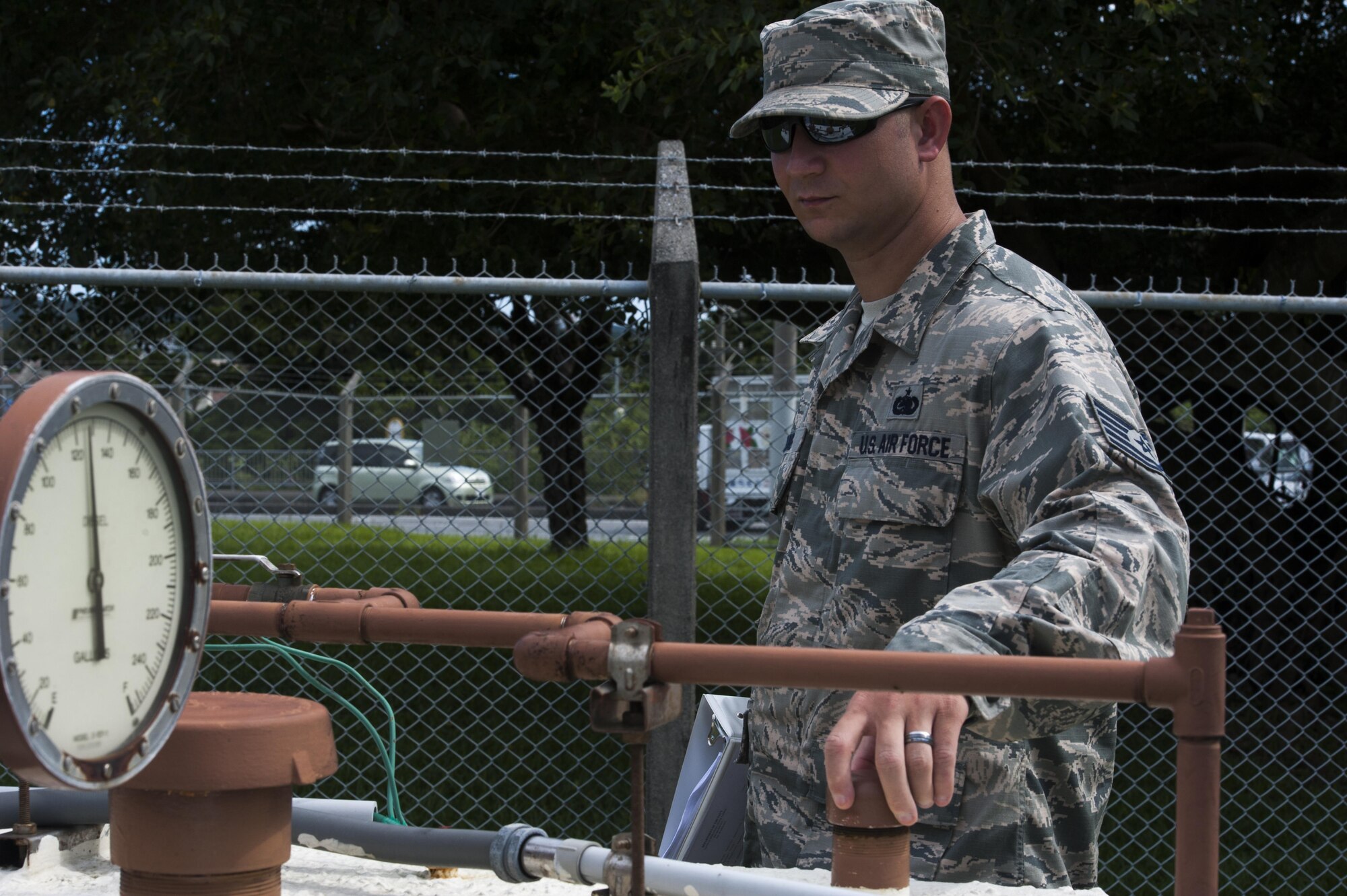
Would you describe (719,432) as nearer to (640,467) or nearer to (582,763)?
(640,467)

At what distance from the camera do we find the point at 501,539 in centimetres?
1095

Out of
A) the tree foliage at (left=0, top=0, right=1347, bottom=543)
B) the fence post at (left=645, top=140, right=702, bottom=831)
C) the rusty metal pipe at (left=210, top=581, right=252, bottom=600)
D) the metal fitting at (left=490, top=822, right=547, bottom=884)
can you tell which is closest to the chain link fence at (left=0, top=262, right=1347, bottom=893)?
the fence post at (left=645, top=140, right=702, bottom=831)

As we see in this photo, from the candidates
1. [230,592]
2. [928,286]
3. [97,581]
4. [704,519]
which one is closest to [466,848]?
[230,592]

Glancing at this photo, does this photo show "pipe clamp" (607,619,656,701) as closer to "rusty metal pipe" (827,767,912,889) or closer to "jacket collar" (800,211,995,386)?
"rusty metal pipe" (827,767,912,889)

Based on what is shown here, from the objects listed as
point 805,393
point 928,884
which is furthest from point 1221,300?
point 928,884

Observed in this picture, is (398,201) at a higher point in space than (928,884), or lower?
higher

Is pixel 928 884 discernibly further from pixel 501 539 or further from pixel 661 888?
pixel 501 539

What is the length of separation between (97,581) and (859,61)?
1.25m

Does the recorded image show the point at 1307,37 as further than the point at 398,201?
Yes

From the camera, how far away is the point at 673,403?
128 inches

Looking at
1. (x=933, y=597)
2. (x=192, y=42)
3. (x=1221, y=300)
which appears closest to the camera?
(x=933, y=597)

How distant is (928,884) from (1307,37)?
7.31 metres

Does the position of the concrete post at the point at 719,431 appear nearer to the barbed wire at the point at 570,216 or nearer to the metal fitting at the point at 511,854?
the barbed wire at the point at 570,216

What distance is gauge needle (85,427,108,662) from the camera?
832mm
